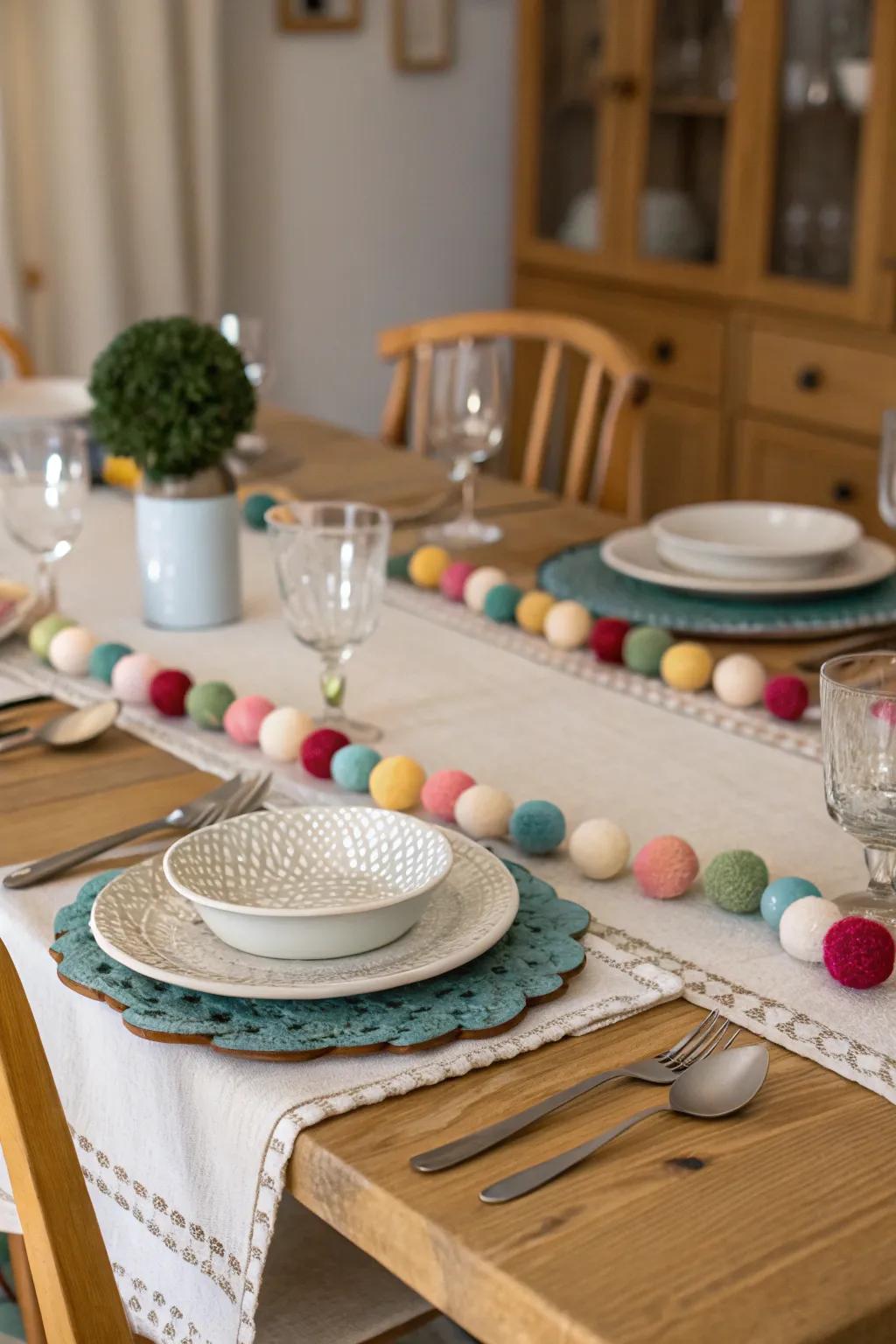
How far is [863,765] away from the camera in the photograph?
0.85 m

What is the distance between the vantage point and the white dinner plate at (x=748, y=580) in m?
1.44

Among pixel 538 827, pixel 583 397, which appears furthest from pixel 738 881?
pixel 583 397

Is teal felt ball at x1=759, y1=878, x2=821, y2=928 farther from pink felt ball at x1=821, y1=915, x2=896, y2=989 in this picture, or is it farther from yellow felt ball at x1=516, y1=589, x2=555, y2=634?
yellow felt ball at x1=516, y1=589, x2=555, y2=634

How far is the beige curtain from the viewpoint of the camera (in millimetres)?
3217

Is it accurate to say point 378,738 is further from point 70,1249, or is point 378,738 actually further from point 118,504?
point 118,504

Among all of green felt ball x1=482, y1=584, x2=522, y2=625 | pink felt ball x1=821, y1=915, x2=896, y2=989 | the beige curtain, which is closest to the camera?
pink felt ball x1=821, y1=915, x2=896, y2=989

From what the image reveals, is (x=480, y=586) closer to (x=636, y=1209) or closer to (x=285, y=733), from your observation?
(x=285, y=733)

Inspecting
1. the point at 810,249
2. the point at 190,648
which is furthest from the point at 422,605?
the point at 810,249

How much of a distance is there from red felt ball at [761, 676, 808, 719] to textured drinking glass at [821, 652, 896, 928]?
0.32 m

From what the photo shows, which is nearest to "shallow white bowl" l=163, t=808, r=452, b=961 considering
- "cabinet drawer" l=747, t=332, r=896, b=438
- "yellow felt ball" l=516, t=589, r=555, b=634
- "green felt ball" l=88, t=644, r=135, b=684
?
"green felt ball" l=88, t=644, r=135, b=684

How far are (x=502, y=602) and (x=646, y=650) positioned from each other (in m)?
0.19

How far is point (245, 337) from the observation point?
203cm

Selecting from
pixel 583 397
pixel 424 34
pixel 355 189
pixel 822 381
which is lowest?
pixel 822 381

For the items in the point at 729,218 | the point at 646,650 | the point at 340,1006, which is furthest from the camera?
the point at 729,218
